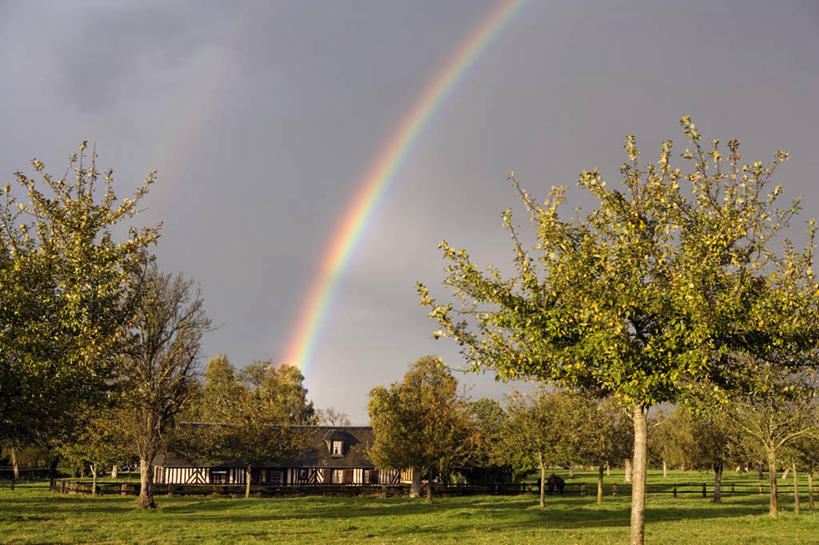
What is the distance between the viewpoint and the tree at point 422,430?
49.1 metres

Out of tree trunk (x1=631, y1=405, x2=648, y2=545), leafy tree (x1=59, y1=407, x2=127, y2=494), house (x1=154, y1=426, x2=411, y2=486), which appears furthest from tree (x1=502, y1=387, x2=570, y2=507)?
tree trunk (x1=631, y1=405, x2=648, y2=545)

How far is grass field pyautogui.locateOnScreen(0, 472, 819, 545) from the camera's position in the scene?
24609mm

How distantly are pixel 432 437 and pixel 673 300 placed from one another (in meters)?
39.2

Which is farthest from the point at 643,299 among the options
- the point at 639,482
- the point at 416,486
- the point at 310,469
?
the point at 310,469

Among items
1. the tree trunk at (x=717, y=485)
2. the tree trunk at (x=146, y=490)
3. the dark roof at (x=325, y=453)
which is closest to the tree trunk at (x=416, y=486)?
the dark roof at (x=325, y=453)

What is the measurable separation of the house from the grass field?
19.3m

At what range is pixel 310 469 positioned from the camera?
69.1 metres

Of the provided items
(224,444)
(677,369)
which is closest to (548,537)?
(677,369)

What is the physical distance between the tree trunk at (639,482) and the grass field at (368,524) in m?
10.6

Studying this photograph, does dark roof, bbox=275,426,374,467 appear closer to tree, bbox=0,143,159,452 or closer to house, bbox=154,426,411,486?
house, bbox=154,426,411,486

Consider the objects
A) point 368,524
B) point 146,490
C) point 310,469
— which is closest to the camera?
point 368,524

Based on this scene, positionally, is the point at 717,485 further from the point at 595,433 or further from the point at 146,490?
the point at 146,490

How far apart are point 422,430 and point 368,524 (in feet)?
64.0

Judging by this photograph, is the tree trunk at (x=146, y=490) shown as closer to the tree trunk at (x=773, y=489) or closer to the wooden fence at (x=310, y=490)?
the wooden fence at (x=310, y=490)
